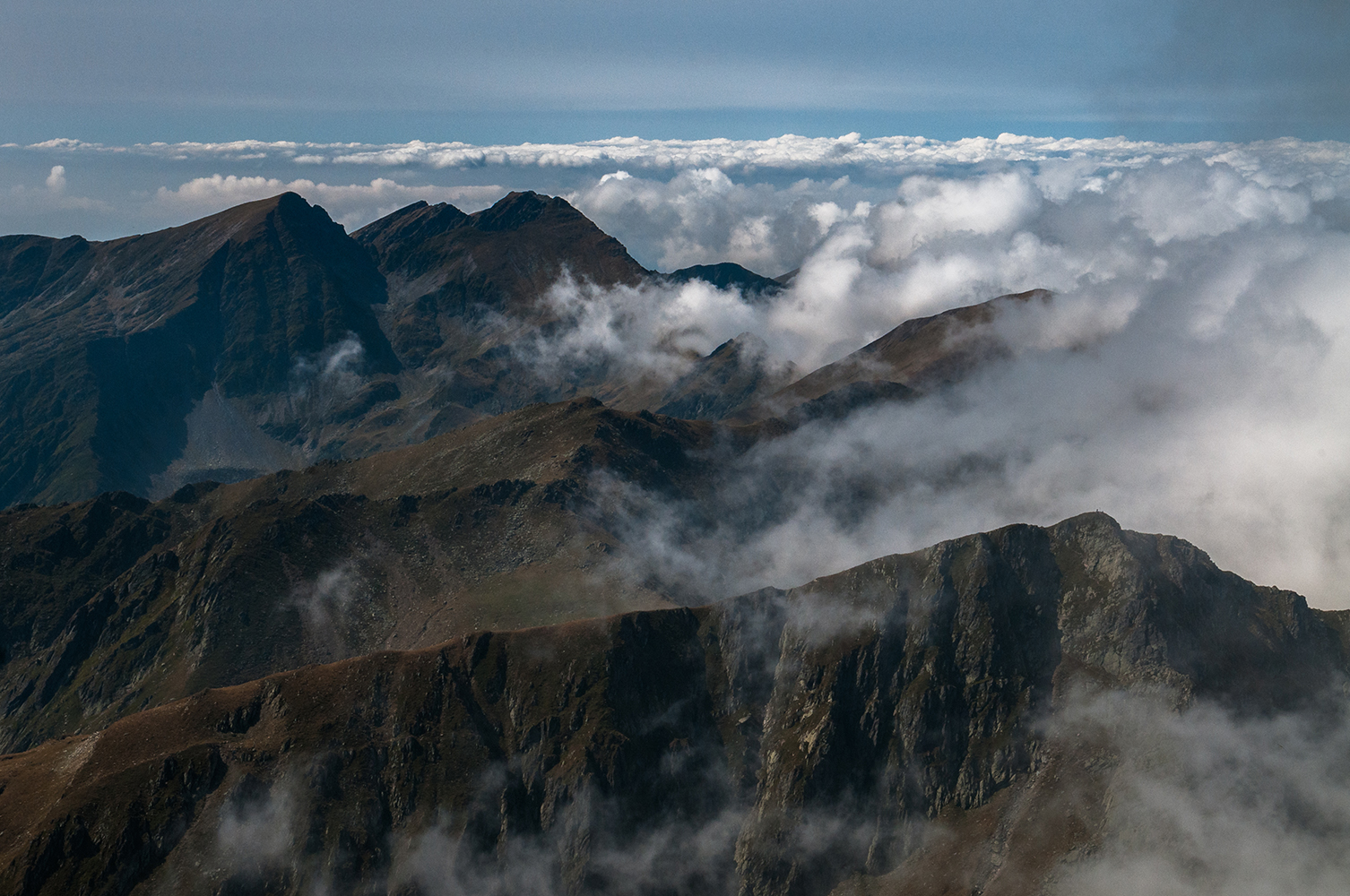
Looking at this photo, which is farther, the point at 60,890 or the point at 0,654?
the point at 60,890

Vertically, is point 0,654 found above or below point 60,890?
above

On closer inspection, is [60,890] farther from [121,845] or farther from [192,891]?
[192,891]

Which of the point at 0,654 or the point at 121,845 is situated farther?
the point at 121,845

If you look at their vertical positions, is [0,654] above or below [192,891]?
above

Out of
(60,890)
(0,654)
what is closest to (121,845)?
(60,890)

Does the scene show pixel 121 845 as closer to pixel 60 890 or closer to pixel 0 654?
pixel 60 890

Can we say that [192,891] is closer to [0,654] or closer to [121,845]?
[121,845]

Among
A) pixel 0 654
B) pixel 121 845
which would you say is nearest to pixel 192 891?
pixel 121 845
